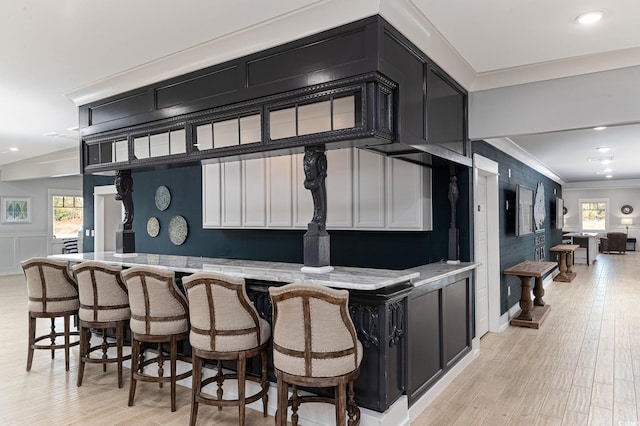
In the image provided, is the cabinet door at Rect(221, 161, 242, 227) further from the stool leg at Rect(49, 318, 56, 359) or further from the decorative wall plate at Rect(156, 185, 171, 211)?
the stool leg at Rect(49, 318, 56, 359)

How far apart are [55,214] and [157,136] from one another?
9.60 metres

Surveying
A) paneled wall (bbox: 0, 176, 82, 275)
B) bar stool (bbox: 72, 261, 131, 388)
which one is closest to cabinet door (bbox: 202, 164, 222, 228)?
bar stool (bbox: 72, 261, 131, 388)

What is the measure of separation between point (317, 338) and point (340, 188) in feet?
7.96

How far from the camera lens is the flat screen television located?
609 centimetres

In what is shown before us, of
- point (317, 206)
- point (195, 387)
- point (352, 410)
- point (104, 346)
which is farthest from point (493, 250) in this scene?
point (104, 346)

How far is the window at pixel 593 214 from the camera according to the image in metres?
16.9

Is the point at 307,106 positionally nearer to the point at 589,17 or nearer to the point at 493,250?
the point at 589,17

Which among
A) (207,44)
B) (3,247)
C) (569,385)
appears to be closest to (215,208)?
(207,44)

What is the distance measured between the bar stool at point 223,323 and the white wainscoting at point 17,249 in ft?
33.9

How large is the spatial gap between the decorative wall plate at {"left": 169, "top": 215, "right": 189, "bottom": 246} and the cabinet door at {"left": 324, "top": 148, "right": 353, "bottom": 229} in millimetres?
2731

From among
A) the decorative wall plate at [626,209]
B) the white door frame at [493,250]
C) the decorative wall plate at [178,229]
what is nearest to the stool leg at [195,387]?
the white door frame at [493,250]

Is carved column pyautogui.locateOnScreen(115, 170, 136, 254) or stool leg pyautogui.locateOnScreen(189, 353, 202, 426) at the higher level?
carved column pyautogui.locateOnScreen(115, 170, 136, 254)

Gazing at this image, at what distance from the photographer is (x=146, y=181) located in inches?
276

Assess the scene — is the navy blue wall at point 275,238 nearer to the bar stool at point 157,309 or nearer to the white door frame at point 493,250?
the white door frame at point 493,250
